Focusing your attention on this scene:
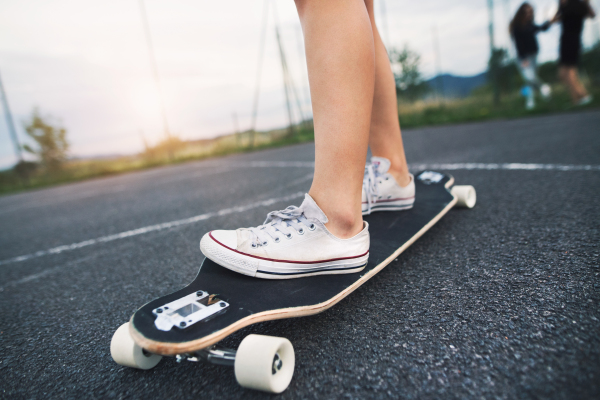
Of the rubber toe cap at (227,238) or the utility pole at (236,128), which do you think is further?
the utility pole at (236,128)

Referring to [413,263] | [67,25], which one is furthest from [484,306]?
[67,25]

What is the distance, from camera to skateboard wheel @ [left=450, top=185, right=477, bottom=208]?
176 centimetres

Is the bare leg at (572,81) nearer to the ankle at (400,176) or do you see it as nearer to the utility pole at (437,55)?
the ankle at (400,176)

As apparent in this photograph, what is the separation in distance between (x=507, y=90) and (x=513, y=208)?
12937mm

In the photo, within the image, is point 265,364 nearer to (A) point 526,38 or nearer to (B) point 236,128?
(A) point 526,38

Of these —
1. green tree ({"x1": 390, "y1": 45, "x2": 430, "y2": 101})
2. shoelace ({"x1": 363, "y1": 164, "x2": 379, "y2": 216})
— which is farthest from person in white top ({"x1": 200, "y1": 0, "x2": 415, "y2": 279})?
green tree ({"x1": 390, "y1": 45, "x2": 430, "y2": 101})

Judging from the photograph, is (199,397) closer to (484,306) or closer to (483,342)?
(483,342)

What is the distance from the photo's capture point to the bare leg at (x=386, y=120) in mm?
1561

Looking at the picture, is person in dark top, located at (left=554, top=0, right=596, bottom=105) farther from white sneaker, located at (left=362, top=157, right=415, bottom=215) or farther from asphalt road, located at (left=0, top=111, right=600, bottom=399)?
white sneaker, located at (left=362, top=157, right=415, bottom=215)

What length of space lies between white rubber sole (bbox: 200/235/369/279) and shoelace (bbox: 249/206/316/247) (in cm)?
6

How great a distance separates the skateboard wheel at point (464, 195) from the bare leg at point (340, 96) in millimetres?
949

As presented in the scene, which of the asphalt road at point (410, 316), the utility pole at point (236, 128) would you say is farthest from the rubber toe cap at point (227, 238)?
the utility pole at point (236, 128)

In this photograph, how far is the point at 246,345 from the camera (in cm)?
73

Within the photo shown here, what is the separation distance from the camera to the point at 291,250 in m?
1.04
